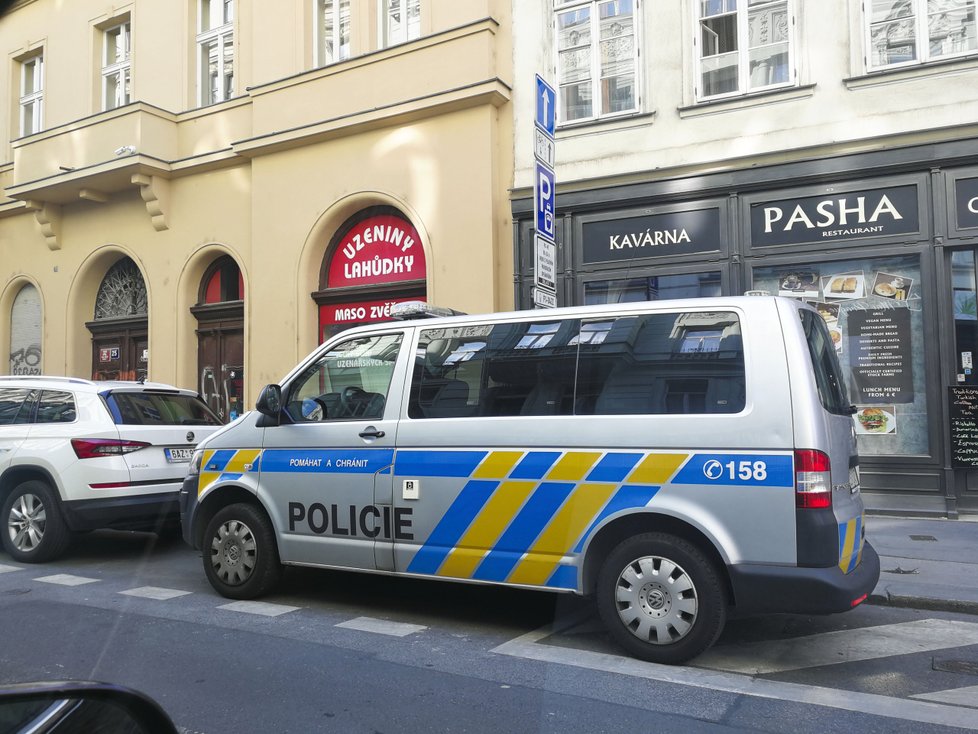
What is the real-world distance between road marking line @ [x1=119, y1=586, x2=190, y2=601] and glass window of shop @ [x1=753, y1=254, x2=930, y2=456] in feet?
23.0

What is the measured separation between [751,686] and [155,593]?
14.5 ft

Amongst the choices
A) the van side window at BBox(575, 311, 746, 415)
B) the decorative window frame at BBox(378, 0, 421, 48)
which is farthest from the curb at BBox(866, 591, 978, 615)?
the decorative window frame at BBox(378, 0, 421, 48)

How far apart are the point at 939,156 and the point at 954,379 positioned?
2.40 m

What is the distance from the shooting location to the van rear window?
4.66m

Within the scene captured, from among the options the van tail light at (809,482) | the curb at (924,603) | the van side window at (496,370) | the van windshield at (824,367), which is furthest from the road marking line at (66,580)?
the curb at (924,603)

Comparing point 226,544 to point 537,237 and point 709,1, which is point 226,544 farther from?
point 709,1

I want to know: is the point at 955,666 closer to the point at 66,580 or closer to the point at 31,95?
the point at 66,580

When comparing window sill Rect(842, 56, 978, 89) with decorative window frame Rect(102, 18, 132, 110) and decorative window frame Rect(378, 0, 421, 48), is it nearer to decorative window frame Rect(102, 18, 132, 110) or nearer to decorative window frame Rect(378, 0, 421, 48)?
decorative window frame Rect(378, 0, 421, 48)

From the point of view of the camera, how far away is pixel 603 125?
36.4 ft

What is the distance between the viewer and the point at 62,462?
7504 mm

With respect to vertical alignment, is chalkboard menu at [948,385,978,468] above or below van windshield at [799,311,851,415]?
below

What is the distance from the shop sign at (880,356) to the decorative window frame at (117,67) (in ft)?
44.8

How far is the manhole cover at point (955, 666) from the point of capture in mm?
4559

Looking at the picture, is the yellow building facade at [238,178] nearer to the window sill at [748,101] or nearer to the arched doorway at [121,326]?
the arched doorway at [121,326]
